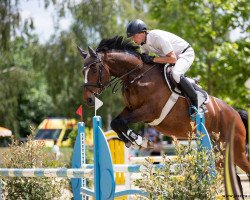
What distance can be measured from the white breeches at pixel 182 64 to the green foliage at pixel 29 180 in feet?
4.91

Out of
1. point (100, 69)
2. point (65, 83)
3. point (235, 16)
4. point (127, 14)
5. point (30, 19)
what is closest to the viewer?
point (100, 69)

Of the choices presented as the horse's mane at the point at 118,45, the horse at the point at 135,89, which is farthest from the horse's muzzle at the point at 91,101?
the horse's mane at the point at 118,45

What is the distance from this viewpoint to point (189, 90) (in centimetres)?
585

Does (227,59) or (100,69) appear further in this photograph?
(227,59)

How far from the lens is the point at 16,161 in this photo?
19.8ft

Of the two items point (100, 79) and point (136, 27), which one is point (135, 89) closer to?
point (100, 79)

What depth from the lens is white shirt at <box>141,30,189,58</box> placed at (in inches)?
225

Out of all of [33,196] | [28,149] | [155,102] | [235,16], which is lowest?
[33,196]

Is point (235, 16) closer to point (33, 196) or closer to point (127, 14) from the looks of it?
point (127, 14)

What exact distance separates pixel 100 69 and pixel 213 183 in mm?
2428

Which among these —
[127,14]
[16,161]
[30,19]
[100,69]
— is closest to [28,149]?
[16,161]

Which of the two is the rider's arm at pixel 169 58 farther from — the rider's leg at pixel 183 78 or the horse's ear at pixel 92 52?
the horse's ear at pixel 92 52

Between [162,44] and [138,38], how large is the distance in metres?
0.28

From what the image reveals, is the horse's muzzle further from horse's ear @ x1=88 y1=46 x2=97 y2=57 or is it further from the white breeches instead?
the white breeches
